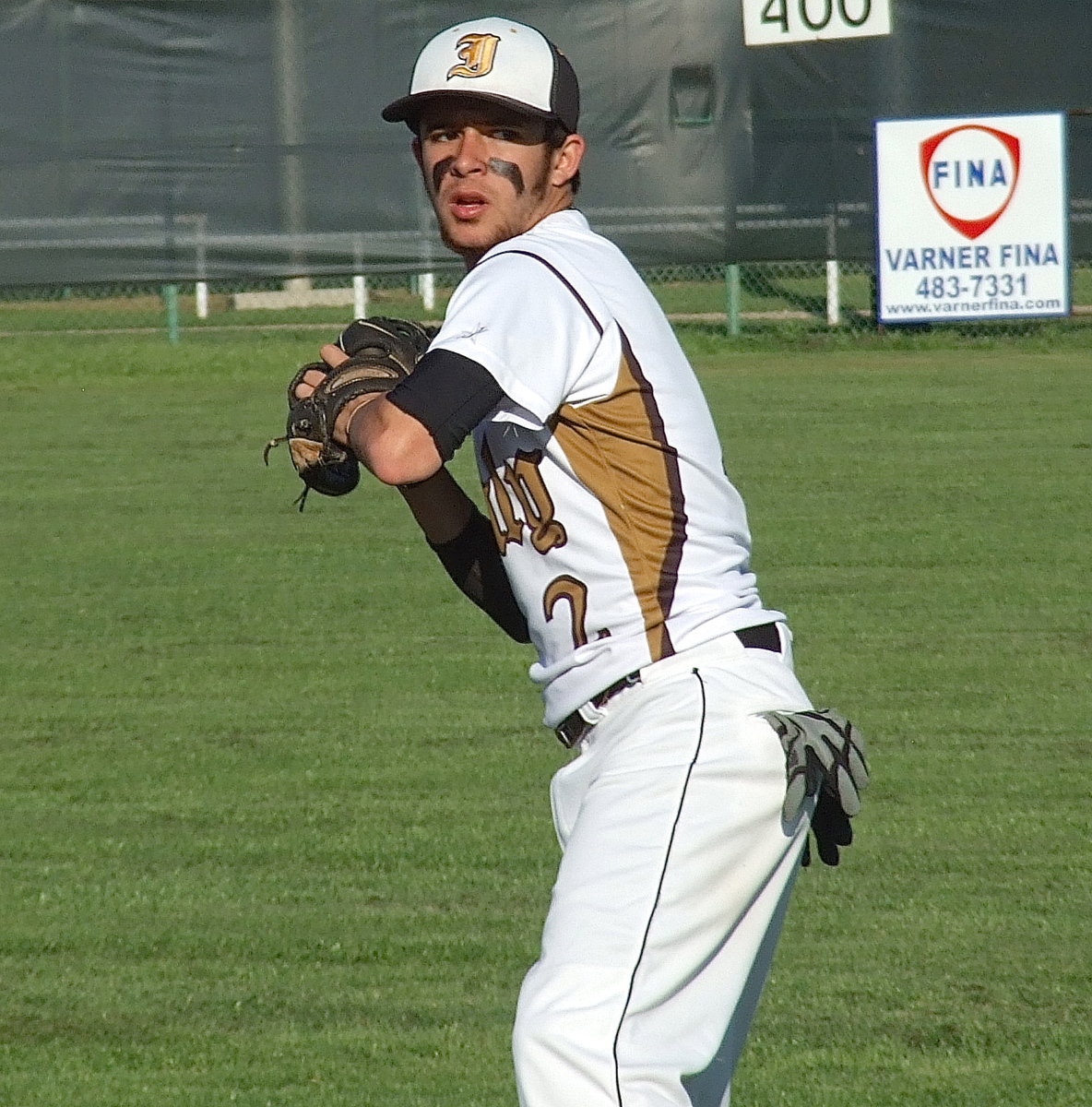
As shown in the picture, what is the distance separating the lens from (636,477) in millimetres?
3338

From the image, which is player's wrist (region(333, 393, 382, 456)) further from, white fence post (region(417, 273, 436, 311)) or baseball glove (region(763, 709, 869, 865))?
white fence post (region(417, 273, 436, 311))

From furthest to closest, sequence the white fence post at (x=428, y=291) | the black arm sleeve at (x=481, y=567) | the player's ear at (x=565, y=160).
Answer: the white fence post at (x=428, y=291) < the black arm sleeve at (x=481, y=567) < the player's ear at (x=565, y=160)

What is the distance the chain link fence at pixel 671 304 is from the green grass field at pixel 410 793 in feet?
13.2

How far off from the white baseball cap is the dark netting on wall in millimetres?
12354

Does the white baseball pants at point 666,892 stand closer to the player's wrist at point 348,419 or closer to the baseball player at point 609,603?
the baseball player at point 609,603

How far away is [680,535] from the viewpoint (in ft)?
11.1

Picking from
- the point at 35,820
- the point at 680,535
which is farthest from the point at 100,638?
the point at 680,535

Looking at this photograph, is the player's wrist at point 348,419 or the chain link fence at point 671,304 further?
the chain link fence at point 671,304

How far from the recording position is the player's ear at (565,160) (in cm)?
361

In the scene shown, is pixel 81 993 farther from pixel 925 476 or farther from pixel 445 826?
pixel 925 476

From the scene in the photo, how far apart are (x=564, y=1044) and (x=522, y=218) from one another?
52.0 inches

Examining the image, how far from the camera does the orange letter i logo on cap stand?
3.50 metres

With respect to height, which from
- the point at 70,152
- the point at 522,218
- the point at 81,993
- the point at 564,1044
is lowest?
the point at 81,993

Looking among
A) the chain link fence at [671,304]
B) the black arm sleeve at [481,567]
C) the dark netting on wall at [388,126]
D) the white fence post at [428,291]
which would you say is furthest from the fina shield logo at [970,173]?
the black arm sleeve at [481,567]
